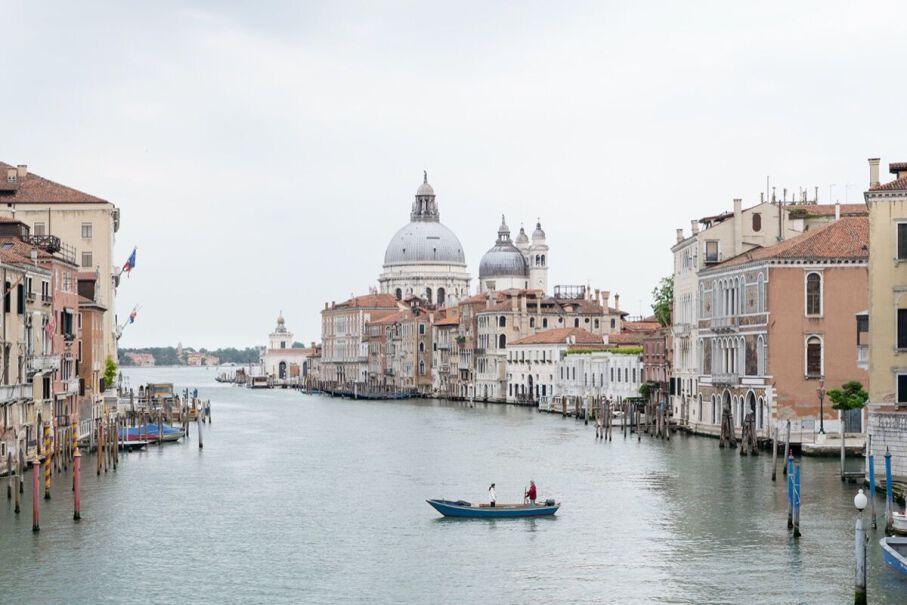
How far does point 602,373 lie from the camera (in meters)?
78.6

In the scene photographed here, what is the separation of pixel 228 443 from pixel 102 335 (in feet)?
18.7

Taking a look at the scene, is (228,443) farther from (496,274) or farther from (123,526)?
(496,274)

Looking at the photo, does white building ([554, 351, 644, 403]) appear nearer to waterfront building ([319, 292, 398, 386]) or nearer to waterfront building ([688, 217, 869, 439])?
waterfront building ([688, 217, 869, 439])

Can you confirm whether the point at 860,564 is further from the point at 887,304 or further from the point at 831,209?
the point at 831,209

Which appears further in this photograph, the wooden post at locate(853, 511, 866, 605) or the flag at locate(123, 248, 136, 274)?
the flag at locate(123, 248, 136, 274)

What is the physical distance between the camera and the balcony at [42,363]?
3794cm

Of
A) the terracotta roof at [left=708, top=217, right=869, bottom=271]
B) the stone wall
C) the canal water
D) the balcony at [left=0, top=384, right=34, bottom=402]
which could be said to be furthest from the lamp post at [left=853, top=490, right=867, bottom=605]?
the terracotta roof at [left=708, top=217, right=869, bottom=271]

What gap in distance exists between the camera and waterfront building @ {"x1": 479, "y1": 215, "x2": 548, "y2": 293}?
141125 millimetres

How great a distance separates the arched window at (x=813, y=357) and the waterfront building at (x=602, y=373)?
78.0 ft

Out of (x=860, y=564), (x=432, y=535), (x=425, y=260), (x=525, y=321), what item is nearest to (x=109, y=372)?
(x=432, y=535)

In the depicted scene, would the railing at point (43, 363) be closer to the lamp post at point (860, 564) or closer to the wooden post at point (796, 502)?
the wooden post at point (796, 502)

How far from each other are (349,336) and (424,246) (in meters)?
13.5

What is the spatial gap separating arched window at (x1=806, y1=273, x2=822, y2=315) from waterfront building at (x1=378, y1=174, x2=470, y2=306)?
10154 centimetres

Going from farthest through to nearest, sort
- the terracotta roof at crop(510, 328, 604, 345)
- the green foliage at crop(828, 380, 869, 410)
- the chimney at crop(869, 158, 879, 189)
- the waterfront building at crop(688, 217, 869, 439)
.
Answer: the terracotta roof at crop(510, 328, 604, 345), the waterfront building at crop(688, 217, 869, 439), the green foliage at crop(828, 380, 869, 410), the chimney at crop(869, 158, 879, 189)
